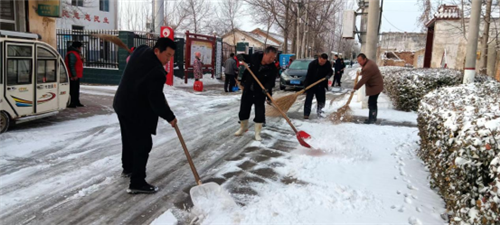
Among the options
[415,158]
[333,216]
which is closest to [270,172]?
[333,216]

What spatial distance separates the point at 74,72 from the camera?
897 cm

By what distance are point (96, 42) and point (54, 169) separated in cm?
1074

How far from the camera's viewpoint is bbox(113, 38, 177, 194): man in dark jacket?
371cm

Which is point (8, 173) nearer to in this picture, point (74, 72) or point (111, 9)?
point (74, 72)

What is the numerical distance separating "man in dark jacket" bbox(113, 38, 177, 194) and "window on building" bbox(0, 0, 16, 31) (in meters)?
7.07

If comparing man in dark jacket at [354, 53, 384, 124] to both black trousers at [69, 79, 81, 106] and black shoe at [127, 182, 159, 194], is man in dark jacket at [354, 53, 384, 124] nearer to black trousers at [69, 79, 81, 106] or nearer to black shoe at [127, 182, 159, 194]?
black shoe at [127, 182, 159, 194]

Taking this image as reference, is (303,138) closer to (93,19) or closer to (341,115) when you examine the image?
(341,115)

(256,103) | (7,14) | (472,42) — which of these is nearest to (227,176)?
(256,103)

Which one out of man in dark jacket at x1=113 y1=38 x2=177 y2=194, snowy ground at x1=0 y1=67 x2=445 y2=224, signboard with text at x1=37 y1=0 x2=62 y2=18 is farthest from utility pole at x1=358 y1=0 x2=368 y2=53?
man in dark jacket at x1=113 y1=38 x2=177 y2=194

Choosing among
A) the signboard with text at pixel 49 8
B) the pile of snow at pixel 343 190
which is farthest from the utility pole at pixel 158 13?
the pile of snow at pixel 343 190

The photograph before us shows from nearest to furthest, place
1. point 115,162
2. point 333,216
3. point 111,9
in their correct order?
point 333,216, point 115,162, point 111,9

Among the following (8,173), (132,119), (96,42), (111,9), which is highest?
(111,9)

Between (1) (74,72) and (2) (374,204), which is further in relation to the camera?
(1) (74,72)

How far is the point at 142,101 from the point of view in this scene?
3.79 metres
